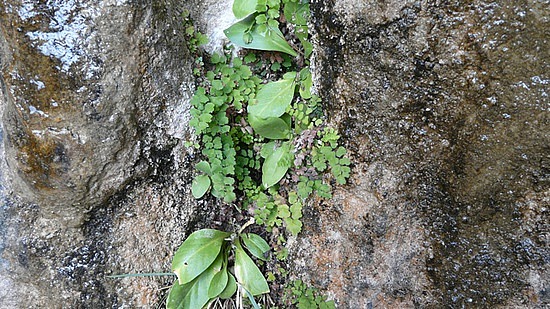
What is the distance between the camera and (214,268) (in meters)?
1.79

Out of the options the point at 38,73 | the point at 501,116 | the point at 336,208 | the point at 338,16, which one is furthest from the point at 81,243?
the point at 501,116

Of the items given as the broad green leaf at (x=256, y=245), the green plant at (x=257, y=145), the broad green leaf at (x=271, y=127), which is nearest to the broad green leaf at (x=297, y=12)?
the green plant at (x=257, y=145)

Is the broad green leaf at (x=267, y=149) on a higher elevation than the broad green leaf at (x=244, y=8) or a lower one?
lower

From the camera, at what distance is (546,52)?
102cm

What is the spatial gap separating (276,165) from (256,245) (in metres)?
0.38

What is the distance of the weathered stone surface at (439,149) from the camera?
1.10 m

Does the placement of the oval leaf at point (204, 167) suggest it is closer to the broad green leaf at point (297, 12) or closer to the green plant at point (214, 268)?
the green plant at point (214, 268)

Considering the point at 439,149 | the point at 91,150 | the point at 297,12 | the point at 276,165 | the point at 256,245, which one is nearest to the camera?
the point at 439,149

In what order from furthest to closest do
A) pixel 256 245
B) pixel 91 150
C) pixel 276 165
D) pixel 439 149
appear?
1. pixel 256 245
2. pixel 276 165
3. pixel 91 150
4. pixel 439 149

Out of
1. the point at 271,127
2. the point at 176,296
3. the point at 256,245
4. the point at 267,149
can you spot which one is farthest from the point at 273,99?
the point at 176,296

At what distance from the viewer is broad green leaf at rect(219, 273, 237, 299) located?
182cm

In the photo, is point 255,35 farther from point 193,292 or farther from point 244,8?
point 193,292

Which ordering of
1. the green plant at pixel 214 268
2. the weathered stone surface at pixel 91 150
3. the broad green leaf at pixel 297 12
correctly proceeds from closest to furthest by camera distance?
the weathered stone surface at pixel 91 150, the broad green leaf at pixel 297 12, the green plant at pixel 214 268

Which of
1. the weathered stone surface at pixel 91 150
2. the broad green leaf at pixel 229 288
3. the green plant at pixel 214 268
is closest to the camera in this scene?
the weathered stone surface at pixel 91 150
